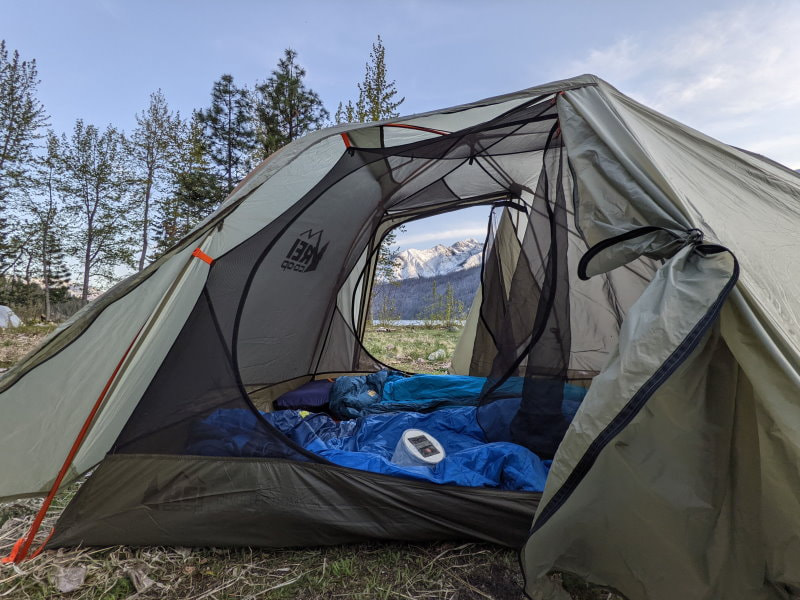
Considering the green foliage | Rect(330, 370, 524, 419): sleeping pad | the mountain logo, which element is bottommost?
the green foliage

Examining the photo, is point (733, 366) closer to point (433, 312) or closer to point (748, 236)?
point (748, 236)

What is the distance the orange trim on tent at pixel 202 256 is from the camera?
6.16ft

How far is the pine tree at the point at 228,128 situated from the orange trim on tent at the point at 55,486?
15509 millimetres

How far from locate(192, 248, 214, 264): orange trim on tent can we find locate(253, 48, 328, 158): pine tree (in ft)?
43.7

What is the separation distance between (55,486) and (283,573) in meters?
A: 1.04

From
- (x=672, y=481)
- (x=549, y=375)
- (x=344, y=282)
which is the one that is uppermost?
(x=344, y=282)

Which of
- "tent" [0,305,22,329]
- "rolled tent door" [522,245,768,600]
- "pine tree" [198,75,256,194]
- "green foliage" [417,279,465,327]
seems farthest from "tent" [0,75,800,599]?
"pine tree" [198,75,256,194]

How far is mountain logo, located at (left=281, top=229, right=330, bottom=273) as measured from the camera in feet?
8.81

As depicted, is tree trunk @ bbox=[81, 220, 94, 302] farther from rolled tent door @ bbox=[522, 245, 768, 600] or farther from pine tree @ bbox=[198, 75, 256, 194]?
rolled tent door @ bbox=[522, 245, 768, 600]

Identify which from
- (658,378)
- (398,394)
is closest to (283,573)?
(658,378)

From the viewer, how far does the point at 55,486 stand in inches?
65.7

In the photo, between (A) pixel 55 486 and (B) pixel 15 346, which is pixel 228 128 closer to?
(B) pixel 15 346

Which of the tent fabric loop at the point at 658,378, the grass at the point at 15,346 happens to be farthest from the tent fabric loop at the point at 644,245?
the grass at the point at 15,346

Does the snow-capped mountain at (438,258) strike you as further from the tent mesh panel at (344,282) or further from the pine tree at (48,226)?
the tent mesh panel at (344,282)
